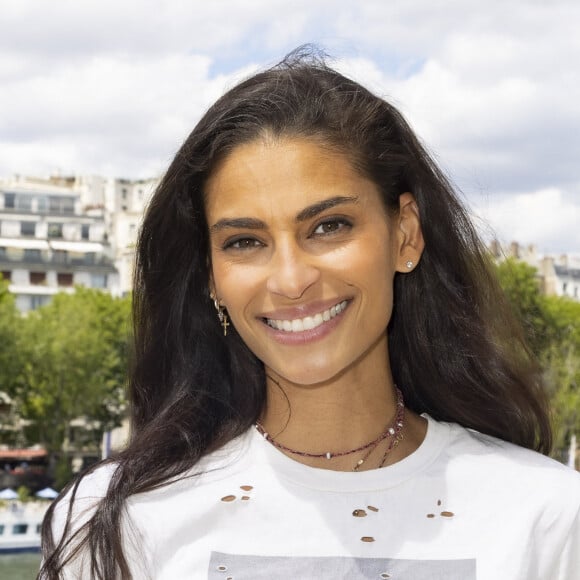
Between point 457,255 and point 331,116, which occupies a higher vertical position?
point 331,116

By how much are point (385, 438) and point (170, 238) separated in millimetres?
539

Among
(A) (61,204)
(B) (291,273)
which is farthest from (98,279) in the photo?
(B) (291,273)

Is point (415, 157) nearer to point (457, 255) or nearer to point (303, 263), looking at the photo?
point (457, 255)

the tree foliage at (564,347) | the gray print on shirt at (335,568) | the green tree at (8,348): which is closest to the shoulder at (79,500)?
the gray print on shirt at (335,568)

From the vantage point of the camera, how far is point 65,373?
2853 cm

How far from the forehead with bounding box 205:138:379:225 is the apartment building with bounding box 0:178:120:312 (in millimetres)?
40574

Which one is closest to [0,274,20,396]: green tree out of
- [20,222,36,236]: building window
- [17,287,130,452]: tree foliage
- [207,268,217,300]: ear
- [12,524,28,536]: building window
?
[17,287,130,452]: tree foliage

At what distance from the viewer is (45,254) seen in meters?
43.7

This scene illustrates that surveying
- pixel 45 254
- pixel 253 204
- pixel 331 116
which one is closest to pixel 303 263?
pixel 253 204

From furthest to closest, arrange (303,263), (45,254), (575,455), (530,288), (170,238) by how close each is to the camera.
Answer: (45,254)
(575,455)
(530,288)
(170,238)
(303,263)

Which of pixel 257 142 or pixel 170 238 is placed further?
pixel 170 238

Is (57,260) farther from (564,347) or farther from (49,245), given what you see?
(564,347)

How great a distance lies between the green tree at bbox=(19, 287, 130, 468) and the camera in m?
28.3

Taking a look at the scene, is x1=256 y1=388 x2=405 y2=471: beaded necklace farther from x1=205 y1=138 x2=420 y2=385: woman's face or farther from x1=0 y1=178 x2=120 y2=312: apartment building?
x1=0 y1=178 x2=120 y2=312: apartment building
